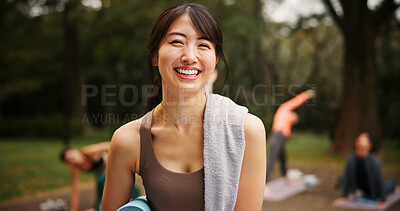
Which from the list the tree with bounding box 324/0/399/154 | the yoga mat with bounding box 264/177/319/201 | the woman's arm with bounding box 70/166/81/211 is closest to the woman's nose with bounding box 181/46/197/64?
the woman's arm with bounding box 70/166/81/211

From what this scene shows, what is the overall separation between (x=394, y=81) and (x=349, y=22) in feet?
16.4

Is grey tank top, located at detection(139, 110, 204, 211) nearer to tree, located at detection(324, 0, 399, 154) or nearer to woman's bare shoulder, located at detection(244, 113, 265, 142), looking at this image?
woman's bare shoulder, located at detection(244, 113, 265, 142)

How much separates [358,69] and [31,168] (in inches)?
437

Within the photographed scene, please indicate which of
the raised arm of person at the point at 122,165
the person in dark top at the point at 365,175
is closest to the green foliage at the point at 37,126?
the person in dark top at the point at 365,175

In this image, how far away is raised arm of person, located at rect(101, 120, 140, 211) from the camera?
6.24ft

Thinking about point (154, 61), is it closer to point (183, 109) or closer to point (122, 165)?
point (183, 109)

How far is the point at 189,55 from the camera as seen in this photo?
5.92ft

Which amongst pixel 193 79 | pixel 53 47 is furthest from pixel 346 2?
pixel 53 47

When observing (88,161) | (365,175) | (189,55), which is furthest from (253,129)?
(365,175)

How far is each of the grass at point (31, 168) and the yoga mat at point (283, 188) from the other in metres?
5.06

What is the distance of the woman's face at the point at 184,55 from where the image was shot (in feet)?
5.98

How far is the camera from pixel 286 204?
7973 millimetres

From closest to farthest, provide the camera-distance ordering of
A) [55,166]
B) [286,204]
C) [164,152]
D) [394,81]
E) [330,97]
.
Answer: [164,152] < [286,204] < [55,166] < [394,81] < [330,97]

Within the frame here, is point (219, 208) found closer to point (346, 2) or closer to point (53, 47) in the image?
point (346, 2)
